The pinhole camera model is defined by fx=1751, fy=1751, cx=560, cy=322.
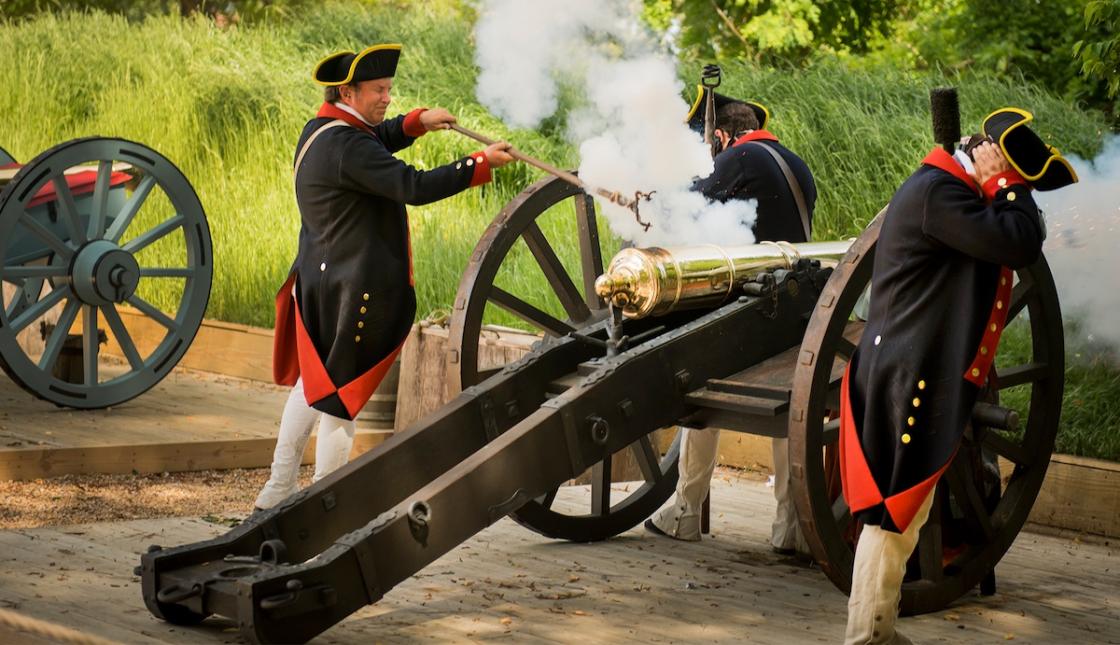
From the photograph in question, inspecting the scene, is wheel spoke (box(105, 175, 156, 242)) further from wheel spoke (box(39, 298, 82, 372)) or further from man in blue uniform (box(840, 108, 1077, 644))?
man in blue uniform (box(840, 108, 1077, 644))

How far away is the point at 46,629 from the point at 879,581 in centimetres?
218

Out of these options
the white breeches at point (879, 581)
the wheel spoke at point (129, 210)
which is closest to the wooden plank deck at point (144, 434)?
the wheel spoke at point (129, 210)

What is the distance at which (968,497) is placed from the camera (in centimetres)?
515

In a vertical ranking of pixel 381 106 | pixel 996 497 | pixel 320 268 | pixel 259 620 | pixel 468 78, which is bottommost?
pixel 259 620

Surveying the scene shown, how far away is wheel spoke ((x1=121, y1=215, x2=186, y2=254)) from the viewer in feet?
27.3

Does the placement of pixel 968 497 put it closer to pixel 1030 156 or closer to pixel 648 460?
pixel 1030 156

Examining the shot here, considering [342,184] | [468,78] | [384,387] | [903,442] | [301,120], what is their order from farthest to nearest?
1. [468,78]
2. [301,120]
3. [384,387]
4. [342,184]
5. [903,442]

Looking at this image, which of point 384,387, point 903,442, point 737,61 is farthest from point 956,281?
point 737,61

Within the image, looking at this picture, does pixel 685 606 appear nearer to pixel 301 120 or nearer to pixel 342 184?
pixel 342 184

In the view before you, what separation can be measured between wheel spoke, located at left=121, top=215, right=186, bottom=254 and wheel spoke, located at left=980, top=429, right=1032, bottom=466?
14.8ft

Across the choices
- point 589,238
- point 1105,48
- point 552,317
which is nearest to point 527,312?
point 552,317

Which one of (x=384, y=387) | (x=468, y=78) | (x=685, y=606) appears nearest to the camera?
(x=685, y=606)

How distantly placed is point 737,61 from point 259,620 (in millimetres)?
8778

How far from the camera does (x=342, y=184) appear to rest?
18.5 ft
